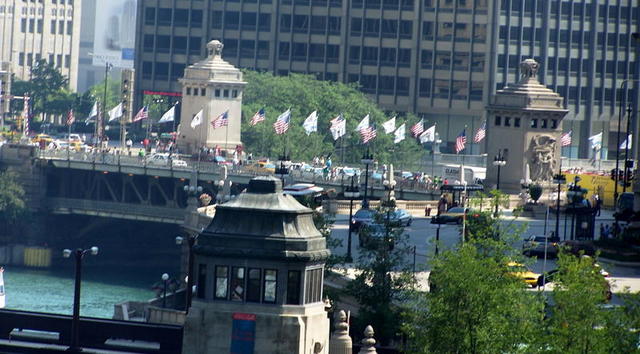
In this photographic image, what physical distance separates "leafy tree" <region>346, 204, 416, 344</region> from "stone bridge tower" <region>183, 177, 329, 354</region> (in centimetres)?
1780

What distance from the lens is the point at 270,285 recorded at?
158 ft

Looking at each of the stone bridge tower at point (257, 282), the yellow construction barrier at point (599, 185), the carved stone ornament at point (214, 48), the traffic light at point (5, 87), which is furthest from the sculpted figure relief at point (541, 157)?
the stone bridge tower at point (257, 282)

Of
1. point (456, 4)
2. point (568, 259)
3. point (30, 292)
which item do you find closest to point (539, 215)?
point (30, 292)

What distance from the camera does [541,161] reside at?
126 m

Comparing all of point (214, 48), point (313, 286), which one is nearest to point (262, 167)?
point (214, 48)

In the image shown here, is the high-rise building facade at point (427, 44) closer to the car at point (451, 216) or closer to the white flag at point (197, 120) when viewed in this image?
the white flag at point (197, 120)

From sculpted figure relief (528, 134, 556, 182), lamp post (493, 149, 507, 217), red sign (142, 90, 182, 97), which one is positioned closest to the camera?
lamp post (493, 149, 507, 217)

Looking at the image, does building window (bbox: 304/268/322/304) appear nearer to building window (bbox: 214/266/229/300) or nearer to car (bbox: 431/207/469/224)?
building window (bbox: 214/266/229/300)

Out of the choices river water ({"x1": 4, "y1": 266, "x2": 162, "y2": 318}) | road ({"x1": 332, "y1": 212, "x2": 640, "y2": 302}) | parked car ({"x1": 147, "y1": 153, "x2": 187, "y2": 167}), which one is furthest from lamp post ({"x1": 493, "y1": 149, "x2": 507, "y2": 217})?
parked car ({"x1": 147, "y1": 153, "x2": 187, "y2": 167})

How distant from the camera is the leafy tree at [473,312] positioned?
53.5 m

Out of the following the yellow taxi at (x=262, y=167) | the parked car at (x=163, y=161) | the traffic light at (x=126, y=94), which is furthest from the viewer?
the traffic light at (x=126, y=94)

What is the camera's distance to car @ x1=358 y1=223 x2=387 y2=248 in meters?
72.3

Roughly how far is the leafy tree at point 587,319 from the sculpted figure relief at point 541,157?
232 ft

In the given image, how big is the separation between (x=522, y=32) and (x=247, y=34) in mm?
24859
